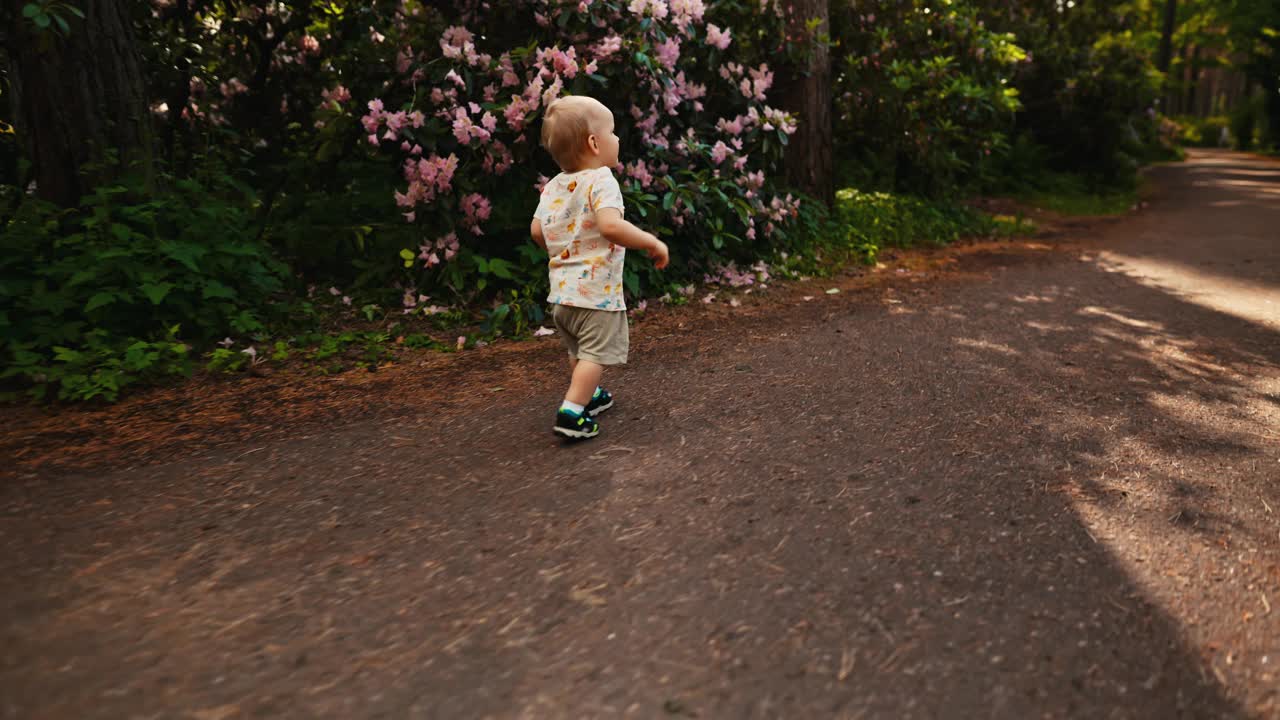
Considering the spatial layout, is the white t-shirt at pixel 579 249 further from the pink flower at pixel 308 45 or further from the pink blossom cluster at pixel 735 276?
the pink flower at pixel 308 45

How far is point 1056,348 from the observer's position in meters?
4.80

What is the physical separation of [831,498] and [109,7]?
5.03 metres

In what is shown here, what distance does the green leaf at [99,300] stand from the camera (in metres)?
4.08

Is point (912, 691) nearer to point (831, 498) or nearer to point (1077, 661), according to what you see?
point (1077, 661)

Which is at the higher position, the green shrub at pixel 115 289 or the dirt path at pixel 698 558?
the green shrub at pixel 115 289

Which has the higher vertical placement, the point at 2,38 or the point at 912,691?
the point at 2,38

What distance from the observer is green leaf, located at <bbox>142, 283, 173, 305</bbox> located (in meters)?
4.18

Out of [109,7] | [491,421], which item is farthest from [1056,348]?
[109,7]

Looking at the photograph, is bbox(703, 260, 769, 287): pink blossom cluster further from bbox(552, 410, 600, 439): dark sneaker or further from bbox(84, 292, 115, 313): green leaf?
bbox(84, 292, 115, 313): green leaf

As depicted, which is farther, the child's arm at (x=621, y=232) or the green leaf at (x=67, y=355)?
the green leaf at (x=67, y=355)

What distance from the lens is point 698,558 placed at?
2439 millimetres

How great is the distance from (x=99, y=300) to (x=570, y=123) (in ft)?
9.06

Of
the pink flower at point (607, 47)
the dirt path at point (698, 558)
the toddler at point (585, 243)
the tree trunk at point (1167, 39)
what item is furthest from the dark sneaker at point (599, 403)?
the tree trunk at point (1167, 39)

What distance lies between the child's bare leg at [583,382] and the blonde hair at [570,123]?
33.7 inches
